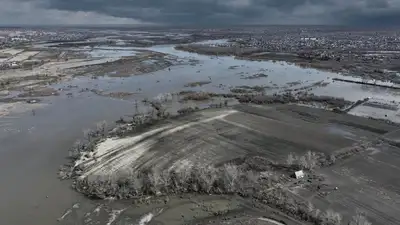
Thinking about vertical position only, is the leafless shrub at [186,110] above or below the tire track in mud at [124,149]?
Answer: above

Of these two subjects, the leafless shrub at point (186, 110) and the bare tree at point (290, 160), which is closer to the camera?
the bare tree at point (290, 160)

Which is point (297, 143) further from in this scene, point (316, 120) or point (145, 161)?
point (145, 161)

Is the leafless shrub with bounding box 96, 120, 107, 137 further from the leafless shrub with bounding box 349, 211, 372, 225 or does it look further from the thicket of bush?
the leafless shrub with bounding box 349, 211, 372, 225

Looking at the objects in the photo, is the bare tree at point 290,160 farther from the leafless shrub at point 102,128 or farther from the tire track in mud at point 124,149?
the leafless shrub at point 102,128

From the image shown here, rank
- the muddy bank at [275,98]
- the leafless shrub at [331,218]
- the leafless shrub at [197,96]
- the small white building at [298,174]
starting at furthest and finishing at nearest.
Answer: the leafless shrub at [197,96] < the muddy bank at [275,98] < the small white building at [298,174] < the leafless shrub at [331,218]

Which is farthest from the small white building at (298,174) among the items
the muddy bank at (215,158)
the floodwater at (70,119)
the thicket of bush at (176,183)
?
the floodwater at (70,119)

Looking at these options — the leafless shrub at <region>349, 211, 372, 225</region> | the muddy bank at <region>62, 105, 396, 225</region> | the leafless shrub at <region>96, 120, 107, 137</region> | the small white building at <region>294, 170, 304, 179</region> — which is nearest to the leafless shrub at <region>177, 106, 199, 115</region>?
the muddy bank at <region>62, 105, 396, 225</region>

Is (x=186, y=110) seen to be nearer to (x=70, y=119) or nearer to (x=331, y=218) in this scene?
(x=70, y=119)

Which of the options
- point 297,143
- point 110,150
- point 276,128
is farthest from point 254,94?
point 110,150

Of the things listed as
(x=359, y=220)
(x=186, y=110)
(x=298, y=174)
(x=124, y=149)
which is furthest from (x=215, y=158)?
(x=186, y=110)
